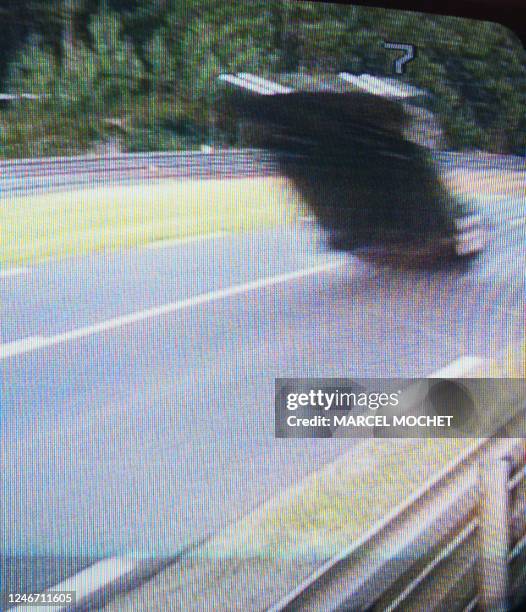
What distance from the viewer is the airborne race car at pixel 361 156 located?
180 cm

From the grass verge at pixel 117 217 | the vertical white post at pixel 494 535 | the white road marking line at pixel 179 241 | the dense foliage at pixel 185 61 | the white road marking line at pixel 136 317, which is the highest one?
the dense foliage at pixel 185 61

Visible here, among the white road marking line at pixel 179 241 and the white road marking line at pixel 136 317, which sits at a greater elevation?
the white road marking line at pixel 179 241

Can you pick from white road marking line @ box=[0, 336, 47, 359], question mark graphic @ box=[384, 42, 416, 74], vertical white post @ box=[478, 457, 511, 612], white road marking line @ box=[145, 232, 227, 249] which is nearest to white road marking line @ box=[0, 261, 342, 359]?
white road marking line @ box=[0, 336, 47, 359]

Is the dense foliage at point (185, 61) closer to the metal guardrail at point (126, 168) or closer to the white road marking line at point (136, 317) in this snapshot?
the metal guardrail at point (126, 168)

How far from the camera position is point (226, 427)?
1.75 meters

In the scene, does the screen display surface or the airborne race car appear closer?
the screen display surface

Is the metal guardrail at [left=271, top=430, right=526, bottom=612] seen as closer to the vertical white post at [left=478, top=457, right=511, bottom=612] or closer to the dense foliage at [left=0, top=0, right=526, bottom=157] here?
the vertical white post at [left=478, top=457, right=511, bottom=612]

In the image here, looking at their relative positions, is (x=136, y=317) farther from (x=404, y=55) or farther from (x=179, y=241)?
(x=404, y=55)

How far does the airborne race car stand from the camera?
1.80m

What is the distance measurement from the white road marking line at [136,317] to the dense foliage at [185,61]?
0.33 m

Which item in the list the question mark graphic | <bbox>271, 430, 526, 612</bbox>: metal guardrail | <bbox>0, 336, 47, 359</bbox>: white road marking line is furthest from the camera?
the question mark graphic

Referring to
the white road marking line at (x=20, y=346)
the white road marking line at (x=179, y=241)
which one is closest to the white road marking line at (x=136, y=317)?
the white road marking line at (x=20, y=346)

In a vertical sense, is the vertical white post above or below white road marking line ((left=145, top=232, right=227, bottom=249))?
below

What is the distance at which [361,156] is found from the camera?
187 centimetres
